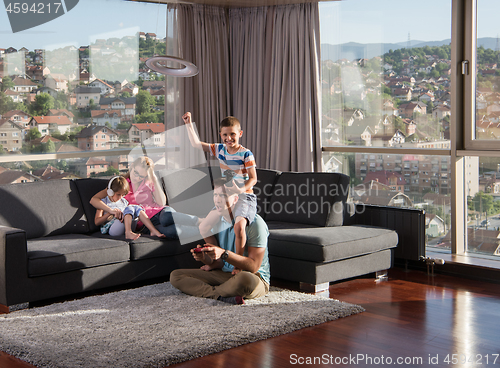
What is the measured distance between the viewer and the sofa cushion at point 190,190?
509cm

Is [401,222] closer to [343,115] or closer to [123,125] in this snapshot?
[343,115]

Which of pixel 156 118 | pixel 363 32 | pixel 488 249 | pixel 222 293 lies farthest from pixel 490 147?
pixel 156 118

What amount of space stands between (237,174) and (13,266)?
164 cm

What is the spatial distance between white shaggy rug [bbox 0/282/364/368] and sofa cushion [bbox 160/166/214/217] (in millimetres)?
1160

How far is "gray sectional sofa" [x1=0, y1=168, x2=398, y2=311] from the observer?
373 cm

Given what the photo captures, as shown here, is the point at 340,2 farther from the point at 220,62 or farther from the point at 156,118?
the point at 156,118

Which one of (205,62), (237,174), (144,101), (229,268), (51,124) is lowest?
(229,268)

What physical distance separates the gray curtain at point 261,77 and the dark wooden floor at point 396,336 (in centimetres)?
203

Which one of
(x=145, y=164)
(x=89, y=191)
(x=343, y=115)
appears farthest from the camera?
(x=343, y=115)

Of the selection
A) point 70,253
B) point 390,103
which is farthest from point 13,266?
point 390,103

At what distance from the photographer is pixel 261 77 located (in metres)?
6.11

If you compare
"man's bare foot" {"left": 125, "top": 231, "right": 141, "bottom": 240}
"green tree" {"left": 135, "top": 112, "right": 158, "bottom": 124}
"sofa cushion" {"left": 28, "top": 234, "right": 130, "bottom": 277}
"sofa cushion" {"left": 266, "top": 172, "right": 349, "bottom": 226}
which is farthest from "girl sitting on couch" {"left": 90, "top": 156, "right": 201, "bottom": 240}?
"green tree" {"left": 135, "top": 112, "right": 158, "bottom": 124}

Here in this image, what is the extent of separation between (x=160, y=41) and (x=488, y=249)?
3854mm

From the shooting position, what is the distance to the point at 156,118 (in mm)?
6098
